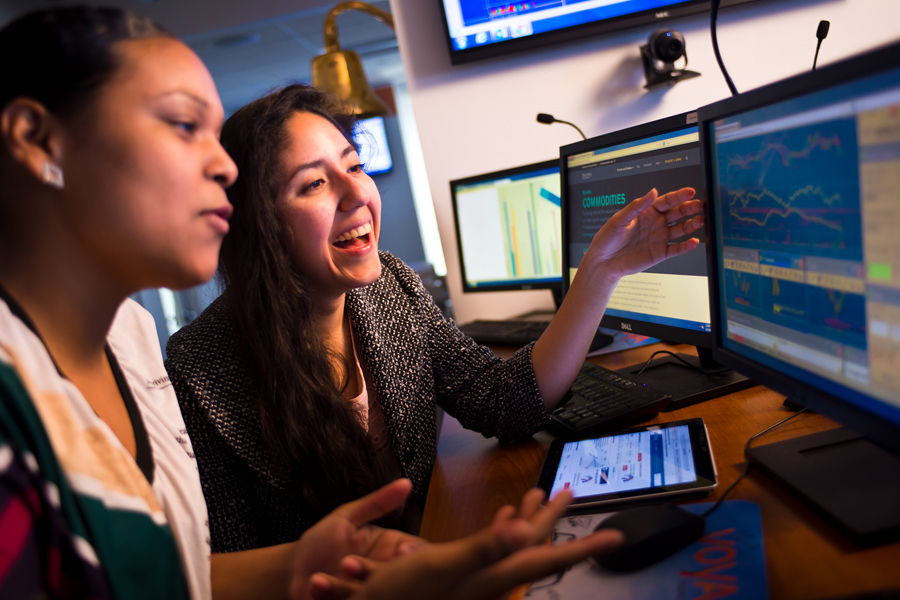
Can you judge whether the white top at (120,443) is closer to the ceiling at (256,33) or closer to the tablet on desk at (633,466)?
the tablet on desk at (633,466)

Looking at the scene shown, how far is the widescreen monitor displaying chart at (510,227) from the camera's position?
1702 mm

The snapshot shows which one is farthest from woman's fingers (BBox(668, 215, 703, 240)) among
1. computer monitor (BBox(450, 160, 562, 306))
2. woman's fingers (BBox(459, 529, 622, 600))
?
computer monitor (BBox(450, 160, 562, 306))

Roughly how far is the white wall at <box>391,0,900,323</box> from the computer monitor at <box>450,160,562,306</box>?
13 centimetres

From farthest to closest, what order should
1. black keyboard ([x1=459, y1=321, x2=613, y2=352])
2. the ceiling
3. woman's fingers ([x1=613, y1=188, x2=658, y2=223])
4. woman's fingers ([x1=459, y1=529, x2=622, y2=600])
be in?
1. the ceiling
2. black keyboard ([x1=459, y1=321, x2=613, y2=352])
3. woman's fingers ([x1=613, y1=188, x2=658, y2=223])
4. woman's fingers ([x1=459, y1=529, x2=622, y2=600])

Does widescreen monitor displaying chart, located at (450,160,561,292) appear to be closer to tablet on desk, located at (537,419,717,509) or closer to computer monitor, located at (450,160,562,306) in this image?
computer monitor, located at (450,160,562,306)

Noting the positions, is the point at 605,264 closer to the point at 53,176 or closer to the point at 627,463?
the point at 627,463

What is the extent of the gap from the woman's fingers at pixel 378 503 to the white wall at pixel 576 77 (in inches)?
58.4

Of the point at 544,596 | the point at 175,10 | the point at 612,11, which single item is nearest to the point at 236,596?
the point at 544,596

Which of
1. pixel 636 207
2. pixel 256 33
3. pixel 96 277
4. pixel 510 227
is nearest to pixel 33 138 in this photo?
pixel 96 277

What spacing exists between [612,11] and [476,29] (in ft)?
1.38

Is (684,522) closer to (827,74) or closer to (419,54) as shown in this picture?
(827,74)

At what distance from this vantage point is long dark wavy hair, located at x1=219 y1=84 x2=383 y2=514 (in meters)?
0.97

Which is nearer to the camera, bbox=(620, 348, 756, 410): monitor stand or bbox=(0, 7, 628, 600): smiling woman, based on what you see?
bbox=(0, 7, 628, 600): smiling woman

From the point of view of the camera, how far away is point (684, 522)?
589 mm
